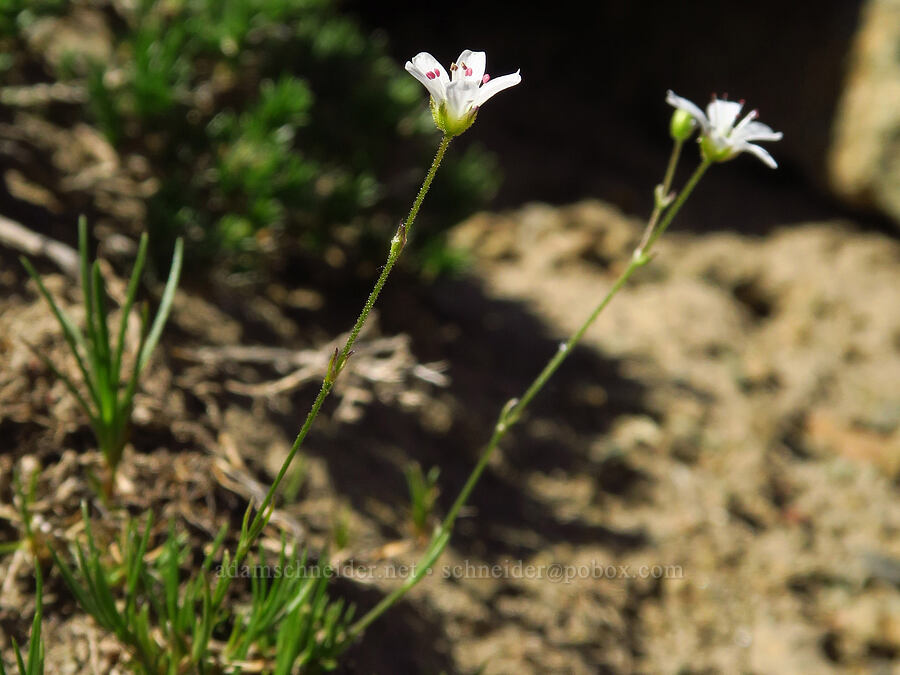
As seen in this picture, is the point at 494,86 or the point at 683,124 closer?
the point at 494,86

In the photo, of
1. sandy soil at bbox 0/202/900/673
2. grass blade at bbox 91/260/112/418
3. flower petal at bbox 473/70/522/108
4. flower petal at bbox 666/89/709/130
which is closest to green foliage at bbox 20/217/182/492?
grass blade at bbox 91/260/112/418

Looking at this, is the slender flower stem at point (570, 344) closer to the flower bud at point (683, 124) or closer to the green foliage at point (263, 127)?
the flower bud at point (683, 124)

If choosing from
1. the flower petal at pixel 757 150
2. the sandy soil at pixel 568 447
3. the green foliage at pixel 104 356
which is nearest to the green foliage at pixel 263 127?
the sandy soil at pixel 568 447

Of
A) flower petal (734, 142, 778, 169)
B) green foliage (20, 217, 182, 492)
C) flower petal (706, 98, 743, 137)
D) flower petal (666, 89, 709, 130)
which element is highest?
flower petal (706, 98, 743, 137)

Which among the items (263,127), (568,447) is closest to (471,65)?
(263,127)

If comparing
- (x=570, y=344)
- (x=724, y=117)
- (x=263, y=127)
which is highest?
(x=263, y=127)

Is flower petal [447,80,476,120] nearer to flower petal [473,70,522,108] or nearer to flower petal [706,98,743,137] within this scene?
flower petal [473,70,522,108]

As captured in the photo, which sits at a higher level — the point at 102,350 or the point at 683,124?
the point at 683,124

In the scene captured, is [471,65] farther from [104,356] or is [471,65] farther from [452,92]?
[104,356]
